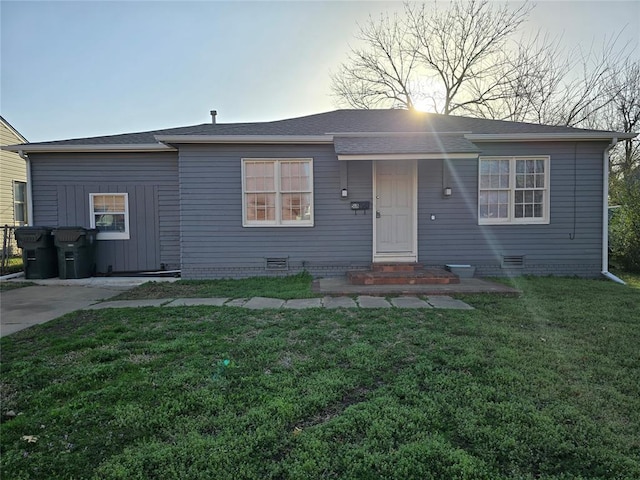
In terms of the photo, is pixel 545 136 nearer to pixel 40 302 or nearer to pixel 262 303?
pixel 262 303

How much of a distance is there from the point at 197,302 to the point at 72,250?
14.2 feet

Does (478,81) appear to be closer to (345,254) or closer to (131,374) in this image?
(345,254)

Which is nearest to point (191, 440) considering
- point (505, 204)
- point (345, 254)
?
point (345, 254)

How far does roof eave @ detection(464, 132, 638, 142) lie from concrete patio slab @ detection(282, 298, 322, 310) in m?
5.03

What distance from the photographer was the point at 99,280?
8.03 meters

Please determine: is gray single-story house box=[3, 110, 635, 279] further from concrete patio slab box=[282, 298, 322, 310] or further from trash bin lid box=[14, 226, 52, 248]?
concrete patio slab box=[282, 298, 322, 310]

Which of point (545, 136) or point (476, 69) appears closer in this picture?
point (545, 136)

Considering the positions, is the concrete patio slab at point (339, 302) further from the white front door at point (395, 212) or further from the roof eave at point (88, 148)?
the roof eave at point (88, 148)

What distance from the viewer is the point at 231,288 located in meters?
6.83

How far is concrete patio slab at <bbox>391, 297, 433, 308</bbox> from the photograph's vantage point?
5.27 metres

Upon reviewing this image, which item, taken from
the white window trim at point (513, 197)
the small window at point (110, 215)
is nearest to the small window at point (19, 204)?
the small window at point (110, 215)

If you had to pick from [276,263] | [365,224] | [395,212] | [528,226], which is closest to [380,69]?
[395,212]

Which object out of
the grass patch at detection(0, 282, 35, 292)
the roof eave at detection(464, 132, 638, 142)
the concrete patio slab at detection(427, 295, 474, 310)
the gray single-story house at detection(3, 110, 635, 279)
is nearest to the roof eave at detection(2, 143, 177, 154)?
the gray single-story house at detection(3, 110, 635, 279)

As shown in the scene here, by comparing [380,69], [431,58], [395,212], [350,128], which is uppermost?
[431,58]
